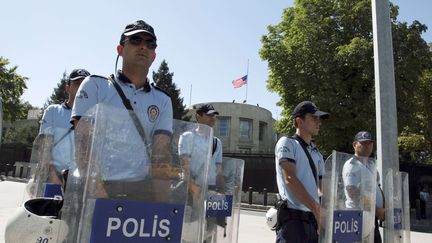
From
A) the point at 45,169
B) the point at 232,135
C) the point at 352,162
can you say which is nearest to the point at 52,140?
the point at 45,169

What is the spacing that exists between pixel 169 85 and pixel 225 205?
40231mm

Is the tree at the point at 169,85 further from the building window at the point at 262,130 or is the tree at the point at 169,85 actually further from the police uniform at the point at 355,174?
the police uniform at the point at 355,174

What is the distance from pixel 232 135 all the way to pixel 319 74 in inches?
1259

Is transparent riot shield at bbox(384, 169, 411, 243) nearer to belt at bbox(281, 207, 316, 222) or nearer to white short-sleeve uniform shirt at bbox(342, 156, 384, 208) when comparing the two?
white short-sleeve uniform shirt at bbox(342, 156, 384, 208)

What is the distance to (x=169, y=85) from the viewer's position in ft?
147

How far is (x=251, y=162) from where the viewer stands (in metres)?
24.3

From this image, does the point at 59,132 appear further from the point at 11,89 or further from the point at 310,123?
the point at 11,89

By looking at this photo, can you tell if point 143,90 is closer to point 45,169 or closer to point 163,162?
point 163,162

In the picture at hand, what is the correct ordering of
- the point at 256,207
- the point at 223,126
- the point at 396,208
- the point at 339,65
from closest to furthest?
the point at 396,208, the point at 339,65, the point at 256,207, the point at 223,126

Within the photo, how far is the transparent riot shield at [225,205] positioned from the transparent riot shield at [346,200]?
185cm

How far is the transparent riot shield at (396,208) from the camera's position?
4602mm

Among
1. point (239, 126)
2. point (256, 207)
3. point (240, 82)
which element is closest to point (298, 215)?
point (256, 207)

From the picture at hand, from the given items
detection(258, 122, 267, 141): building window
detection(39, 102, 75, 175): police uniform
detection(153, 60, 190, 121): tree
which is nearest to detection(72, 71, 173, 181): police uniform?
detection(39, 102, 75, 175): police uniform

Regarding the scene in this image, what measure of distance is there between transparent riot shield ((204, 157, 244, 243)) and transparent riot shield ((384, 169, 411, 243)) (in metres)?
1.85
